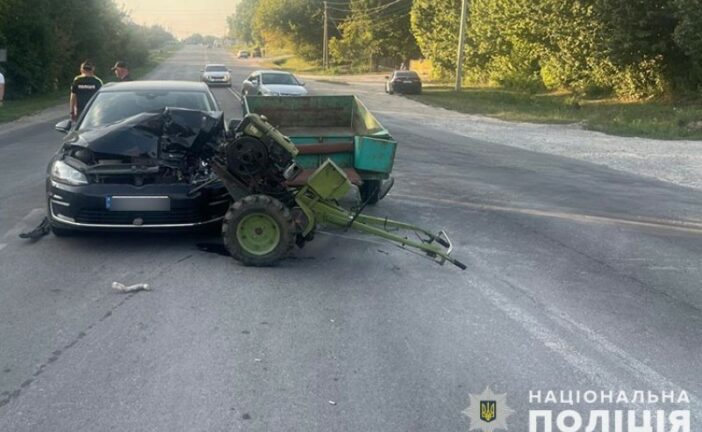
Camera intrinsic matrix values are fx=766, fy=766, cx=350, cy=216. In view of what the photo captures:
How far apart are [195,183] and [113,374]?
3.07m

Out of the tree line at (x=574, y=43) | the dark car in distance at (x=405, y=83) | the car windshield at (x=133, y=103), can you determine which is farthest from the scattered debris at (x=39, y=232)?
→ the dark car in distance at (x=405, y=83)

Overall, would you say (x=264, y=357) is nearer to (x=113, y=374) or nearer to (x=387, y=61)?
(x=113, y=374)

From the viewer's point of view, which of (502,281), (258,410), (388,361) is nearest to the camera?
(258,410)

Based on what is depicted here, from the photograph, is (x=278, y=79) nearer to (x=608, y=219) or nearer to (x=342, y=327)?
(x=608, y=219)

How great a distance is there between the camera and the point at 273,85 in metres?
30.4

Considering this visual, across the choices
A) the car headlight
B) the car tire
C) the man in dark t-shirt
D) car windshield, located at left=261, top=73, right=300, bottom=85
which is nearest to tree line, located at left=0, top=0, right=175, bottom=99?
car windshield, located at left=261, top=73, right=300, bottom=85

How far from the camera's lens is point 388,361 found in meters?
4.82

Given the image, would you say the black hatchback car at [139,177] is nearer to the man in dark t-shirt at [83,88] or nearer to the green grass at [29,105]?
the man in dark t-shirt at [83,88]

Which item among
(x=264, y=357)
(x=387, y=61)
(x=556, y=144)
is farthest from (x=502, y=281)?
(x=387, y=61)

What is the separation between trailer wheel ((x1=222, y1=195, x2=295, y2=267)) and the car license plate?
0.68m

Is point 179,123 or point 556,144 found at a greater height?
point 179,123

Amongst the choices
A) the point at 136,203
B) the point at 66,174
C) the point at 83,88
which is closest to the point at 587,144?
the point at 83,88

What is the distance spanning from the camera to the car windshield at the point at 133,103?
8.69 meters

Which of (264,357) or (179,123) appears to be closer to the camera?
(264,357)
